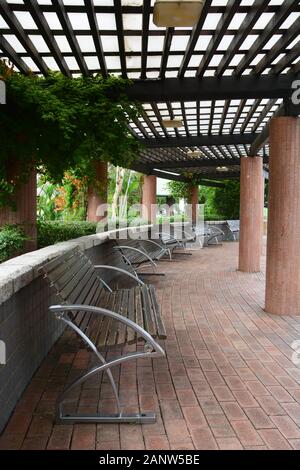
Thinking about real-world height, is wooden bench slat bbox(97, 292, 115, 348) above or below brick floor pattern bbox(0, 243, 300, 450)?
above

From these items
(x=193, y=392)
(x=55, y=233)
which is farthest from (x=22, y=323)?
(x=55, y=233)

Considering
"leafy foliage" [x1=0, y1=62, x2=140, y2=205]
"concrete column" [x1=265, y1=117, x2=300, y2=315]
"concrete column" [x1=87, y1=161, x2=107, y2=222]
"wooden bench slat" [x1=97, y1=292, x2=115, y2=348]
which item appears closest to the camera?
"wooden bench slat" [x1=97, y1=292, x2=115, y2=348]

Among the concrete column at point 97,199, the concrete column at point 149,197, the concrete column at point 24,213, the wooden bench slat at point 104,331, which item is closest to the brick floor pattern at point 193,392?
the wooden bench slat at point 104,331

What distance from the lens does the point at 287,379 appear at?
3.91m

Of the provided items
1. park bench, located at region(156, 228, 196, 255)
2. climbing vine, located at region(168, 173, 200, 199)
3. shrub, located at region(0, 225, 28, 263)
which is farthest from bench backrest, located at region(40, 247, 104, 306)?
climbing vine, located at region(168, 173, 200, 199)

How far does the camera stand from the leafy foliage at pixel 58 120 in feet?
18.9

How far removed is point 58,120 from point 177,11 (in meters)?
2.47

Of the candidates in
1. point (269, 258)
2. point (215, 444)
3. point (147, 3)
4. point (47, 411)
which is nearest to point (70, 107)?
point (147, 3)

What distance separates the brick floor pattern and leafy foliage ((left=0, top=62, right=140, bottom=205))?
7.97 ft

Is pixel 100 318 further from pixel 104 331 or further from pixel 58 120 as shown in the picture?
pixel 58 120

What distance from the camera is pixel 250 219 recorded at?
1027 centimetres

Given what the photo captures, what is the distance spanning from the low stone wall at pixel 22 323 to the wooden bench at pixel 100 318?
21cm

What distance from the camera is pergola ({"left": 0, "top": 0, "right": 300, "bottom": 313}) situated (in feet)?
14.3

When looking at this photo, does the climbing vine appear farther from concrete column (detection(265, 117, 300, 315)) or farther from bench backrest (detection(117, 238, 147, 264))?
concrete column (detection(265, 117, 300, 315))
